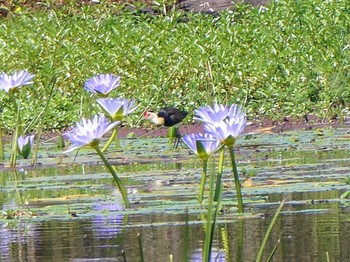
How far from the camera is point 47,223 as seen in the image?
15.3 ft

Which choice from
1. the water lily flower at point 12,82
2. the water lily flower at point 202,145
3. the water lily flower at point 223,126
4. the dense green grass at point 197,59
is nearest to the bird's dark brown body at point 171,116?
the dense green grass at point 197,59

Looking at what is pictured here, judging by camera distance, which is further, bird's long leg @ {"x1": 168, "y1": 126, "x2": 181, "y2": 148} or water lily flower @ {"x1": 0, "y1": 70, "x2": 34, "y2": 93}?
bird's long leg @ {"x1": 168, "y1": 126, "x2": 181, "y2": 148}

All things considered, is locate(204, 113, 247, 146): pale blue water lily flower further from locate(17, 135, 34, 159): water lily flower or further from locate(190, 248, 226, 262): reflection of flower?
locate(17, 135, 34, 159): water lily flower

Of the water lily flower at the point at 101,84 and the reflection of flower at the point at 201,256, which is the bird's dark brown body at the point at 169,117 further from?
the reflection of flower at the point at 201,256

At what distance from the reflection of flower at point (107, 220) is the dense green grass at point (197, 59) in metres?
2.89

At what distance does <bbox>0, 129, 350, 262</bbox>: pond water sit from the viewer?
3857 millimetres

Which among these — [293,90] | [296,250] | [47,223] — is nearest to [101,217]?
[47,223]

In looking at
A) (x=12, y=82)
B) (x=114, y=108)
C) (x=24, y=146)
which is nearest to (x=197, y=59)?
(x=24, y=146)

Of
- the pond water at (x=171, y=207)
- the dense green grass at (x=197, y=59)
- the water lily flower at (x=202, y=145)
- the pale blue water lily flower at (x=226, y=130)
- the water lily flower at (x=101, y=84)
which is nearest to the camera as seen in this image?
the pond water at (x=171, y=207)

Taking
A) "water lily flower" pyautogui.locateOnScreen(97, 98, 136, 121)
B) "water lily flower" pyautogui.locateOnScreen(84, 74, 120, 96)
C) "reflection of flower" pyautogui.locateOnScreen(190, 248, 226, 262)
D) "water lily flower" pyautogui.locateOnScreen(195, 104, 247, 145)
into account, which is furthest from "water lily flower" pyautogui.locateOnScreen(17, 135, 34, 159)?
"reflection of flower" pyautogui.locateOnScreen(190, 248, 226, 262)

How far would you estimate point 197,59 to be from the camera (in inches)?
368

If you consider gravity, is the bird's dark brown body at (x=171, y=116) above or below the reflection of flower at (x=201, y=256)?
above

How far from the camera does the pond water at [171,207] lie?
3.86 metres

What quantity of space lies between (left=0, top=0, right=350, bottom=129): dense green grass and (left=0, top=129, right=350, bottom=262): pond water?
1.32 metres
